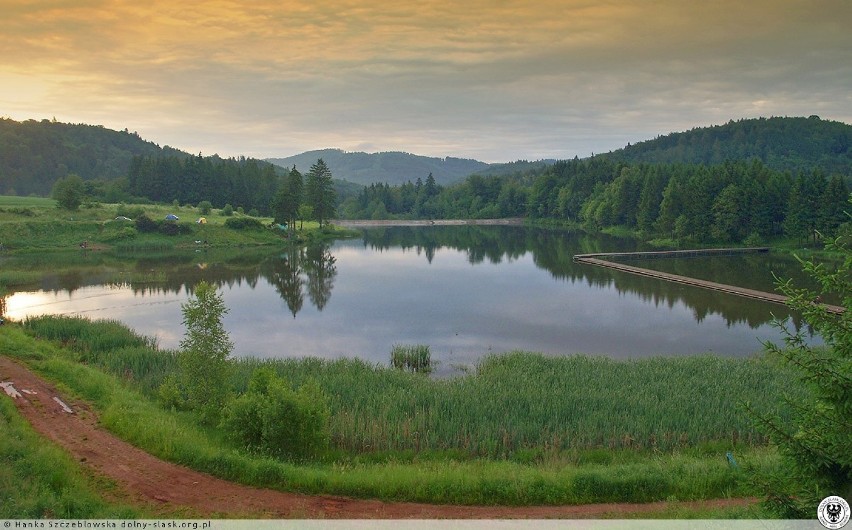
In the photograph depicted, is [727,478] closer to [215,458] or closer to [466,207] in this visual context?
[215,458]

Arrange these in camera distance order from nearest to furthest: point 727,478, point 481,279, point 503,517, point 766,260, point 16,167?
point 503,517
point 727,478
point 481,279
point 766,260
point 16,167

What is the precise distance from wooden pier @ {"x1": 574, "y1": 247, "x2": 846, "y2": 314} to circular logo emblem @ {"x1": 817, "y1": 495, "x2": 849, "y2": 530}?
95.1ft

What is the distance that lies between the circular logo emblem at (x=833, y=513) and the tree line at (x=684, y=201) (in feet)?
199

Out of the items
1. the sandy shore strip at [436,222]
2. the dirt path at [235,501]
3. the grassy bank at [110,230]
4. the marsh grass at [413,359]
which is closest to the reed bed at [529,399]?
the marsh grass at [413,359]

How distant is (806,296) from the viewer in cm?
998

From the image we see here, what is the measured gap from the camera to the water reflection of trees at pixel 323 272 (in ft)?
163

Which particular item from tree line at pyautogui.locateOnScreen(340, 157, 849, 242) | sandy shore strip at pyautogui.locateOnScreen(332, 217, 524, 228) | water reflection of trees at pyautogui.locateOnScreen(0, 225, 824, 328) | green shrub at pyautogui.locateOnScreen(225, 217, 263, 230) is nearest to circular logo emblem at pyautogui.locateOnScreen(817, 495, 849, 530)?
water reflection of trees at pyautogui.locateOnScreen(0, 225, 824, 328)

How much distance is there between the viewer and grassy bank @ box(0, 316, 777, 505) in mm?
Answer: 15141

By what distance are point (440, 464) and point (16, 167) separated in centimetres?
18627

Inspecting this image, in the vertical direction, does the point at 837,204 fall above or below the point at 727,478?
above

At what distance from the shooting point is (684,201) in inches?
3757

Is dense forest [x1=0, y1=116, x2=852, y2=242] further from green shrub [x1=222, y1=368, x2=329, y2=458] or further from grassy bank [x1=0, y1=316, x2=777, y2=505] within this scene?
green shrub [x1=222, y1=368, x2=329, y2=458]

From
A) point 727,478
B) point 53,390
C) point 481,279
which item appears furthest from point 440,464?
point 481,279

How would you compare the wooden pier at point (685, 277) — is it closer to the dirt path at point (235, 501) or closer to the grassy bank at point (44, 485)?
the dirt path at point (235, 501)
